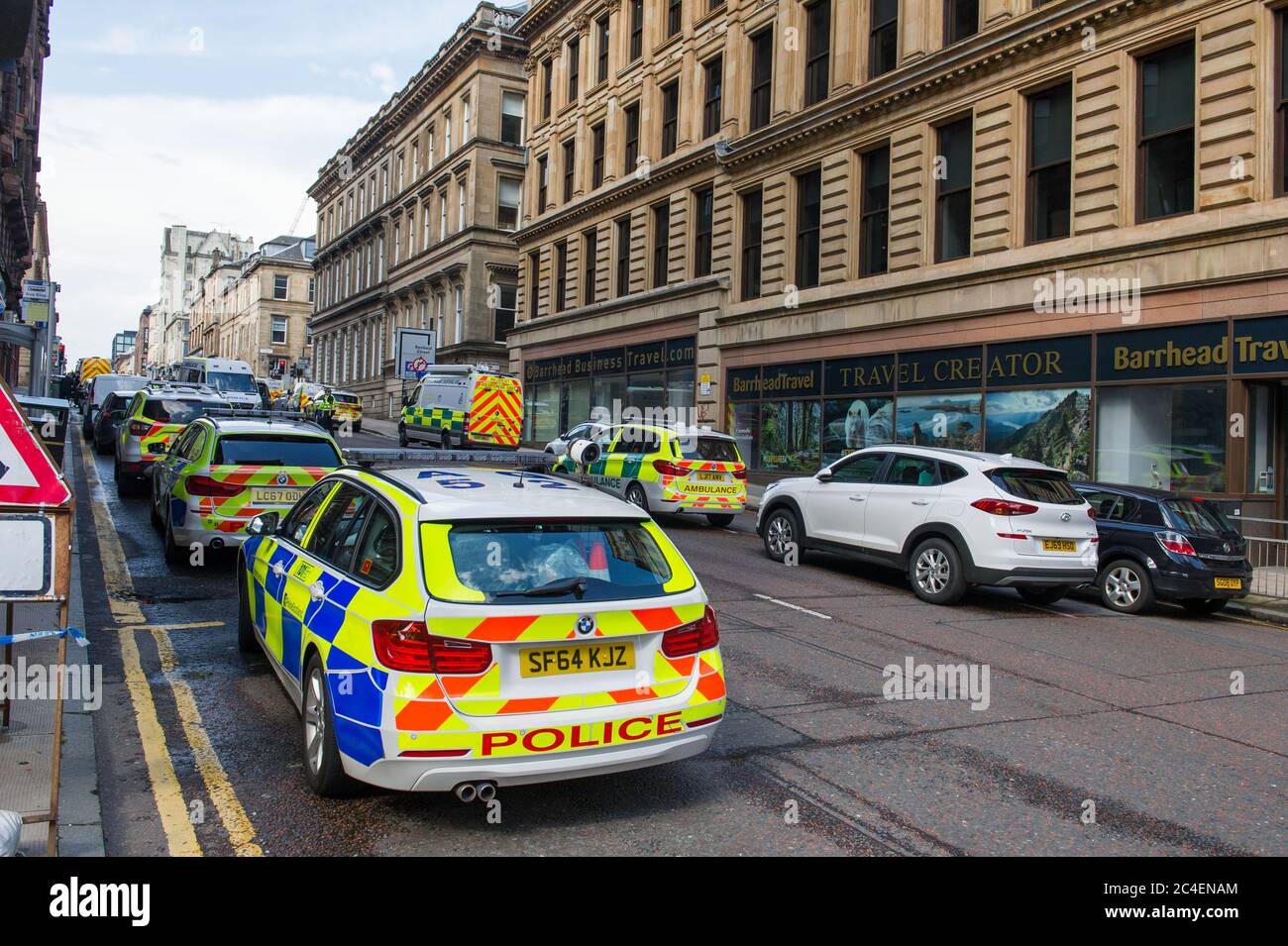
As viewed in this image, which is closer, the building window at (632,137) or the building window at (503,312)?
the building window at (632,137)

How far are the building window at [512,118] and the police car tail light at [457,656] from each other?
46.6m

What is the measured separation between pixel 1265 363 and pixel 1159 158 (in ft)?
Answer: 14.0

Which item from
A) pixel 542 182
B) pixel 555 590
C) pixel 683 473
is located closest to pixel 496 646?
pixel 555 590

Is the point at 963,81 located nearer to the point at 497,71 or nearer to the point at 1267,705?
the point at 1267,705

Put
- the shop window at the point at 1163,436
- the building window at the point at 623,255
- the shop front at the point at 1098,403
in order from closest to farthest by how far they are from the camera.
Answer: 1. the shop front at the point at 1098,403
2. the shop window at the point at 1163,436
3. the building window at the point at 623,255

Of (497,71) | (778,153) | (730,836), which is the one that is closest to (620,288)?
(778,153)

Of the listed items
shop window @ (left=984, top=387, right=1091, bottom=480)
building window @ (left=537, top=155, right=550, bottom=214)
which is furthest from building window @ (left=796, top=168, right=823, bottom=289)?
building window @ (left=537, top=155, right=550, bottom=214)

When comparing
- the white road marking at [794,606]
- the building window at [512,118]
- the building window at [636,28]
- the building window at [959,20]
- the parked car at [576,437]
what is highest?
the building window at [512,118]

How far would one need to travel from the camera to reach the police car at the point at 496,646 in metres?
4.21

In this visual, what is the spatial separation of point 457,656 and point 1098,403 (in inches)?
657

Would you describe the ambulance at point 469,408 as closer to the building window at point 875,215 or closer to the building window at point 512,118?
the building window at point 875,215

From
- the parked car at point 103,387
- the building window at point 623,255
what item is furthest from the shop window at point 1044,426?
the parked car at point 103,387

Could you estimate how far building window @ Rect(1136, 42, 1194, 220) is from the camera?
17.0m
